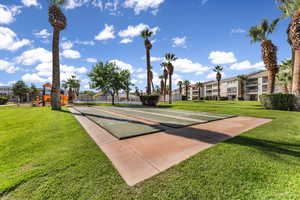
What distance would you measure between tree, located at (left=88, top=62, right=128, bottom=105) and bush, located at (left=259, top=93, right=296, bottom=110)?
67.7 ft

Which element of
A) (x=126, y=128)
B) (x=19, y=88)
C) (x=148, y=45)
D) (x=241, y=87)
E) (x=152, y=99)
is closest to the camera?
(x=126, y=128)

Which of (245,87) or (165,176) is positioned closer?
(165,176)

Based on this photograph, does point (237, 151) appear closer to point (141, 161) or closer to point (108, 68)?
point (141, 161)

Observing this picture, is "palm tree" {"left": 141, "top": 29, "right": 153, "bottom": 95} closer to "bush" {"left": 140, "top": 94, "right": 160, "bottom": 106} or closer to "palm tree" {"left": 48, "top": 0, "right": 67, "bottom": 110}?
"bush" {"left": 140, "top": 94, "right": 160, "bottom": 106}

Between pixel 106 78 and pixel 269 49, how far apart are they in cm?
2320

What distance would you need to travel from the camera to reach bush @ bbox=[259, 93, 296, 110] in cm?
1062

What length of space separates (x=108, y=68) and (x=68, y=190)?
77.7 feet

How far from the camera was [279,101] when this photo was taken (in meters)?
11.1

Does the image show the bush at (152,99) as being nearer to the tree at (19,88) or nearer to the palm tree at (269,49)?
the palm tree at (269,49)

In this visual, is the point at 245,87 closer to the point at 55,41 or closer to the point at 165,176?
the point at 55,41

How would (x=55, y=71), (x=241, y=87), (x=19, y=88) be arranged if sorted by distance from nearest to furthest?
(x=55, y=71)
(x=19, y=88)
(x=241, y=87)

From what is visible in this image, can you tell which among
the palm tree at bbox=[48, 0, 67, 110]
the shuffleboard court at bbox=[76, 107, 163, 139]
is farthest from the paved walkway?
the palm tree at bbox=[48, 0, 67, 110]

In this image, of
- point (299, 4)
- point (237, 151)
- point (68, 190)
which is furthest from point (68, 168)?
point (299, 4)

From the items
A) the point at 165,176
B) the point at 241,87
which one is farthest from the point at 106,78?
the point at 241,87
